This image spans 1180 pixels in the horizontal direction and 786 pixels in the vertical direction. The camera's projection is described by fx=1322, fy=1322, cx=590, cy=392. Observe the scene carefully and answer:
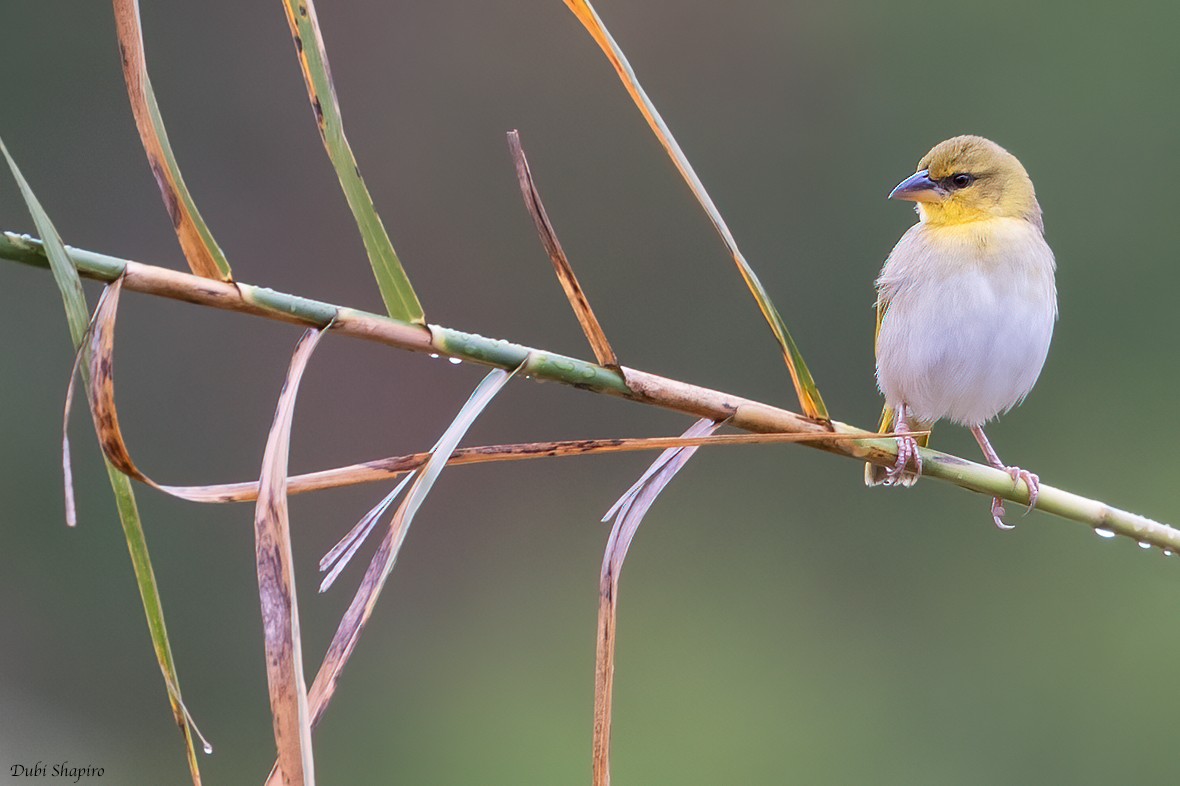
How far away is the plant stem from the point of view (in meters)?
0.99

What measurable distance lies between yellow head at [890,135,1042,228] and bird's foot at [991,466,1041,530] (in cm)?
78

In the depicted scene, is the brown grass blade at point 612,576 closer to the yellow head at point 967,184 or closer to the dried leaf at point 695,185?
the dried leaf at point 695,185

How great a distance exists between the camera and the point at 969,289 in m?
3.39

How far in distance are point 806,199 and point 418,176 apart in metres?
3.34

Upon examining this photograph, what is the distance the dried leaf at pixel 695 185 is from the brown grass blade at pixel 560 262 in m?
0.12

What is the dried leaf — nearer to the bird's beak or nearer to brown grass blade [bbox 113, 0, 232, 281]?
brown grass blade [bbox 113, 0, 232, 281]

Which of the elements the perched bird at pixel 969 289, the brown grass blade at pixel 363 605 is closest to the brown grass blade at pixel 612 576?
the brown grass blade at pixel 363 605

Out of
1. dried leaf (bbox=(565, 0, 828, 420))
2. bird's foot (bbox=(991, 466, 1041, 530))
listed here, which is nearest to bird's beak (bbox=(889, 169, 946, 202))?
bird's foot (bbox=(991, 466, 1041, 530))

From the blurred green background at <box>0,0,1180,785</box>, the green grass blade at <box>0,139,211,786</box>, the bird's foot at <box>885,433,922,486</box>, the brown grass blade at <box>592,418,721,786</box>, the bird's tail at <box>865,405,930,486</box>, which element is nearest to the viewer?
the green grass blade at <box>0,139,211,786</box>

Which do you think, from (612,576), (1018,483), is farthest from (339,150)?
(1018,483)

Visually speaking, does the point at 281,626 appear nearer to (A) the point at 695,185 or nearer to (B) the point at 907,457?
(A) the point at 695,185

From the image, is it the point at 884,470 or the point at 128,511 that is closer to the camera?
the point at 128,511

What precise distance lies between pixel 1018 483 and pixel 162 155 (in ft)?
4.14

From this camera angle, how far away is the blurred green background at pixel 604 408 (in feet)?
32.0
